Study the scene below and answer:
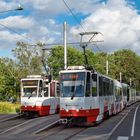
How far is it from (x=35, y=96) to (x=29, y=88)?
916mm

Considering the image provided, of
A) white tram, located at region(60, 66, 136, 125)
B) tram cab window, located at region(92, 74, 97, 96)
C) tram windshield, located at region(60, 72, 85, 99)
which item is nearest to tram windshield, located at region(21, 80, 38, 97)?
white tram, located at region(60, 66, 136, 125)

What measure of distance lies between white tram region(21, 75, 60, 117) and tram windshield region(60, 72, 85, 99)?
352 inches

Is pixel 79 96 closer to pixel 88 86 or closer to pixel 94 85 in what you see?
pixel 88 86

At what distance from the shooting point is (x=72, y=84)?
81.1 ft

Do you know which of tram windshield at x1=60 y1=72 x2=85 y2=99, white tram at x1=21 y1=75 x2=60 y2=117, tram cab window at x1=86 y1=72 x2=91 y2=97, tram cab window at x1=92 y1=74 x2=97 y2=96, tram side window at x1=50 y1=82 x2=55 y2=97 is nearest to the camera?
tram windshield at x1=60 y1=72 x2=85 y2=99

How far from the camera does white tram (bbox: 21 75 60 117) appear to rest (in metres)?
33.6

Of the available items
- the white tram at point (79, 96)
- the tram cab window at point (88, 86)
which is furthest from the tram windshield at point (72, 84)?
the tram cab window at point (88, 86)

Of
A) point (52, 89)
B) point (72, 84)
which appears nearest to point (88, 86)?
point (72, 84)

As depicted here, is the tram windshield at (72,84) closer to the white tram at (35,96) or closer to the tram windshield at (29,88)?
the white tram at (35,96)

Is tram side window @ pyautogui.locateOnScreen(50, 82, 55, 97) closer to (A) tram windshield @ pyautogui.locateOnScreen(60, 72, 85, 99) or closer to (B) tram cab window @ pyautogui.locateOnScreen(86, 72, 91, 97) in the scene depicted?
(A) tram windshield @ pyautogui.locateOnScreen(60, 72, 85, 99)

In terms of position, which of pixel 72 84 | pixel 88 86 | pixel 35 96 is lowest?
pixel 35 96

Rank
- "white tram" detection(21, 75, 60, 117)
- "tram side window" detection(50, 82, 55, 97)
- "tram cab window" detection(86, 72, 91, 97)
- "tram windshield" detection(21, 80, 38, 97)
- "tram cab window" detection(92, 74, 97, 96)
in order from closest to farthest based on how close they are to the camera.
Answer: "tram cab window" detection(86, 72, 91, 97) → "tram cab window" detection(92, 74, 97, 96) → "white tram" detection(21, 75, 60, 117) → "tram windshield" detection(21, 80, 38, 97) → "tram side window" detection(50, 82, 55, 97)

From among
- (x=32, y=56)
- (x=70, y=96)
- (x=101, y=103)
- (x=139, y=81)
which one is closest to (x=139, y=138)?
(x=70, y=96)

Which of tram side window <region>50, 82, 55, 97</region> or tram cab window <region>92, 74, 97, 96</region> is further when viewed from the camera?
tram side window <region>50, 82, 55, 97</region>
